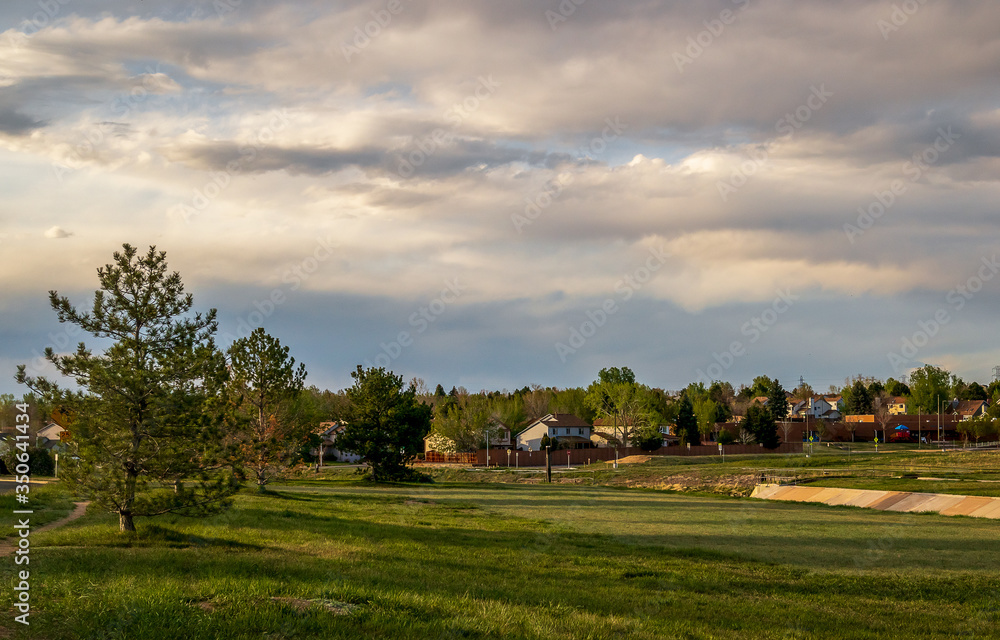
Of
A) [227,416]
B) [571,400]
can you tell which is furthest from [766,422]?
[227,416]

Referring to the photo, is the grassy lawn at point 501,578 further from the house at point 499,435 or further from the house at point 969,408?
the house at point 969,408

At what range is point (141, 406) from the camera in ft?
65.6

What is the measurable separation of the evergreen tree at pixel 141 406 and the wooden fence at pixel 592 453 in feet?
254

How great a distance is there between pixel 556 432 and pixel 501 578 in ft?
355

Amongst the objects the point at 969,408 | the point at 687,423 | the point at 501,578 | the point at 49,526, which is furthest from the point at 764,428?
the point at 501,578

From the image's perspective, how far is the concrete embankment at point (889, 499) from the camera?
37.2m

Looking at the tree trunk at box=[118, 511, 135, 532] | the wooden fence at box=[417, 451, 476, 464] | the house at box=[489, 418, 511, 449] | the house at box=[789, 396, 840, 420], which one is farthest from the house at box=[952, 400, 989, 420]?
the tree trunk at box=[118, 511, 135, 532]

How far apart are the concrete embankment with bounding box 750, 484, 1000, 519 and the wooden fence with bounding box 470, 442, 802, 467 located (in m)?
47.0

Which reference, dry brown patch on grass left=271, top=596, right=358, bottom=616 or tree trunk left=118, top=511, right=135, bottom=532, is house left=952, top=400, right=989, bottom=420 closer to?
tree trunk left=118, top=511, right=135, bottom=532

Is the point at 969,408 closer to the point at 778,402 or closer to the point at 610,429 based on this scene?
the point at 778,402

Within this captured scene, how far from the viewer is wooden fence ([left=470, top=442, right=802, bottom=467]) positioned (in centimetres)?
9881

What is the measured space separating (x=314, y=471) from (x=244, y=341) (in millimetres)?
43799

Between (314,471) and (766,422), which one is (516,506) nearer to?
(314,471)

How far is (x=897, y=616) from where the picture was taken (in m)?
13.4
